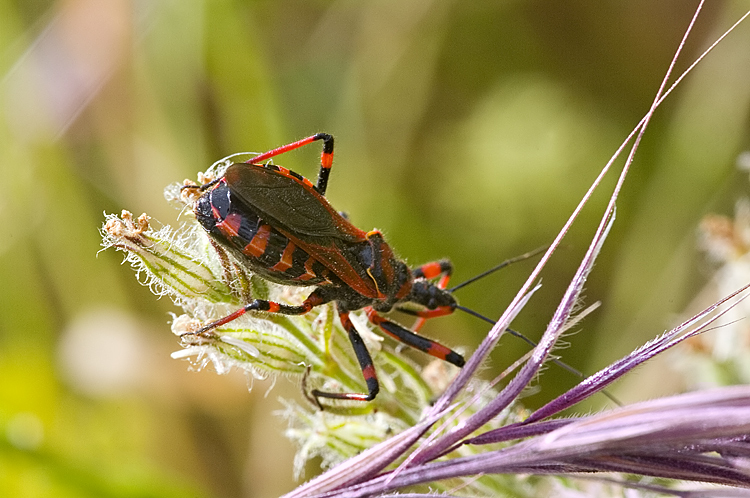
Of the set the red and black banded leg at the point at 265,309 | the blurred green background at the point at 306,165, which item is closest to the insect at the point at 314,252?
the red and black banded leg at the point at 265,309

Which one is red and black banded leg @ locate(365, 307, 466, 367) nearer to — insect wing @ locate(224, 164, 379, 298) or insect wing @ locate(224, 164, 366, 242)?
insect wing @ locate(224, 164, 379, 298)

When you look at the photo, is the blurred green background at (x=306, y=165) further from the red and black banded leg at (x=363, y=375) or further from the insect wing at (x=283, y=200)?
the red and black banded leg at (x=363, y=375)

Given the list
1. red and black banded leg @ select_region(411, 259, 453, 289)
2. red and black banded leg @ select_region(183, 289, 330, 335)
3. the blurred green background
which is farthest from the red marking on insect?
the blurred green background

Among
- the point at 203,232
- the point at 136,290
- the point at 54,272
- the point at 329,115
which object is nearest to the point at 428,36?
the point at 329,115

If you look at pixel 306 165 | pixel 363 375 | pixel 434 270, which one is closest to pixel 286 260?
pixel 363 375

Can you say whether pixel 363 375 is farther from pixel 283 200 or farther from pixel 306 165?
pixel 306 165
